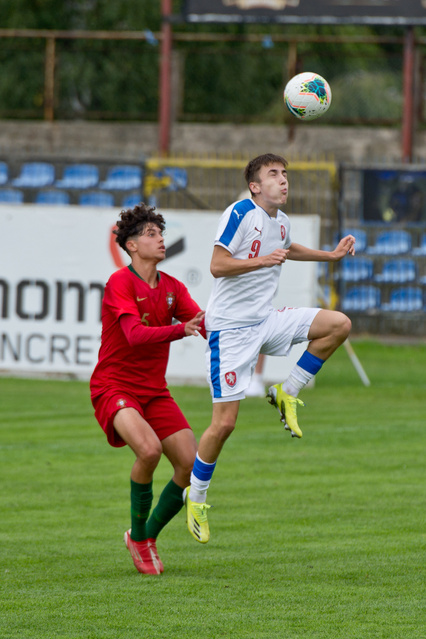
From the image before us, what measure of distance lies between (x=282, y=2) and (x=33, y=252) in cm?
865

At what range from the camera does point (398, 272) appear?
19.7 meters

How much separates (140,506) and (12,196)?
15137mm

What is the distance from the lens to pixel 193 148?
23234mm

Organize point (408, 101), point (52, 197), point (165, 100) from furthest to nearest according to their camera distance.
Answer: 1. point (165, 100)
2. point (408, 101)
3. point (52, 197)

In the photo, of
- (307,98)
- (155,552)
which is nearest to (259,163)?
(307,98)

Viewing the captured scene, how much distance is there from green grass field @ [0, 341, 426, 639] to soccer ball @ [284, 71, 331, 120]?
108 inches

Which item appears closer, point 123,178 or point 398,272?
point 398,272

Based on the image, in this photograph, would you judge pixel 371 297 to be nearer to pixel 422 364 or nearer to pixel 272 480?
pixel 422 364

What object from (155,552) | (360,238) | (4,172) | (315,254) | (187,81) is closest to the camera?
(155,552)

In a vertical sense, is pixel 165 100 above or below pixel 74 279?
above

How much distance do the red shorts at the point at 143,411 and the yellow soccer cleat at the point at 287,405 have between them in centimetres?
63

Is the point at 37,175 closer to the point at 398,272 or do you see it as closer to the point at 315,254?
the point at 398,272

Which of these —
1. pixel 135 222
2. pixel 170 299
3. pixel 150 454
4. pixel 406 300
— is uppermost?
pixel 135 222

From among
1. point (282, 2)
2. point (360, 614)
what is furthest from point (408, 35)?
point (360, 614)
